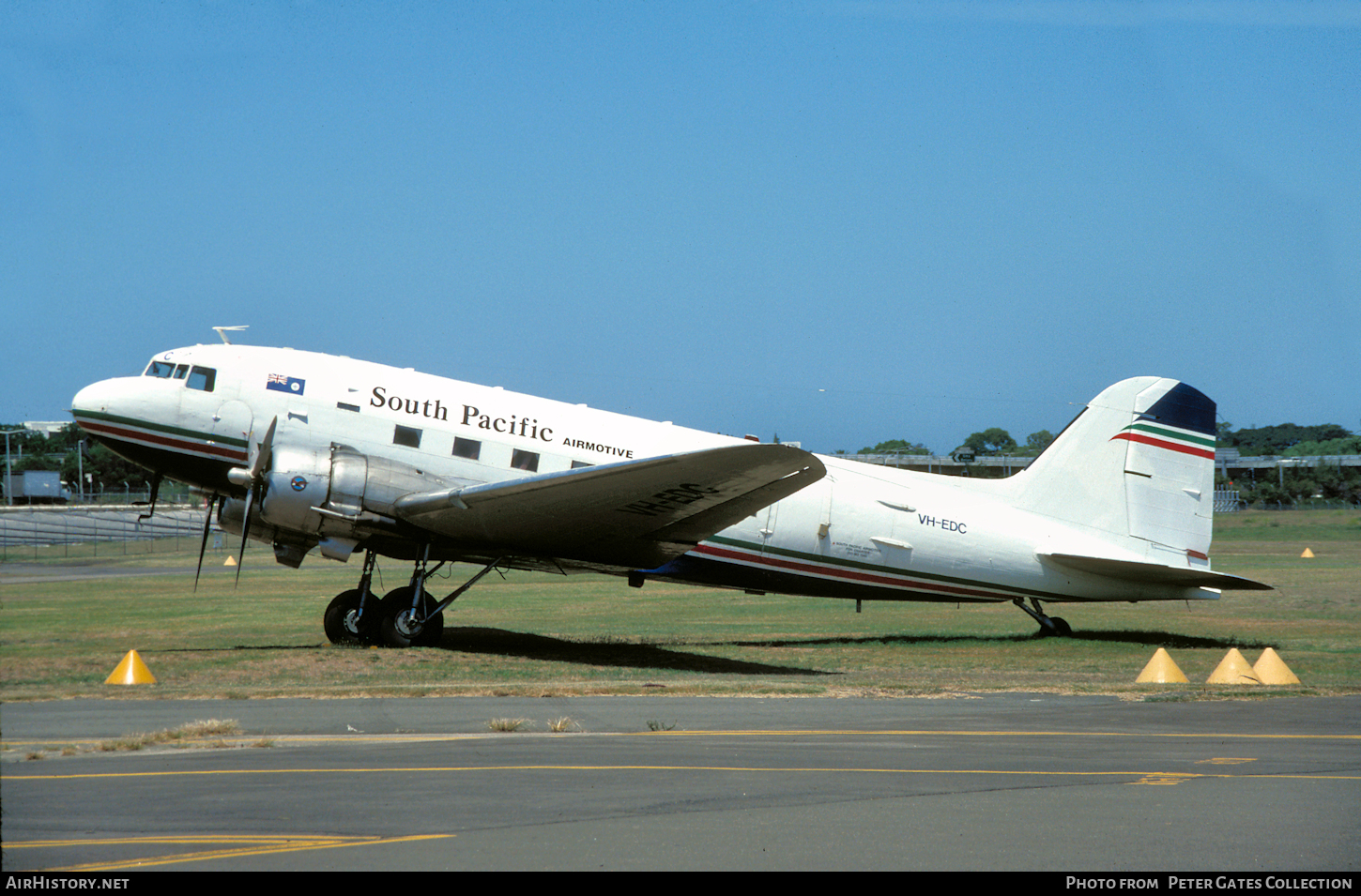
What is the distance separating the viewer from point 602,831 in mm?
6754

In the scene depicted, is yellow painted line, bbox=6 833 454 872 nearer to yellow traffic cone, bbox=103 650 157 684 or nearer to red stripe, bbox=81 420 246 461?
yellow traffic cone, bbox=103 650 157 684

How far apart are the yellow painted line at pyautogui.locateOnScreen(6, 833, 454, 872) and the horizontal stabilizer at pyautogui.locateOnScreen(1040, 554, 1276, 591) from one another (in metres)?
16.1

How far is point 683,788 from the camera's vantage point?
8.17 m

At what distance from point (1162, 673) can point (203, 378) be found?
14.8 m

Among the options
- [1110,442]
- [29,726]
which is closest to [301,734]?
[29,726]

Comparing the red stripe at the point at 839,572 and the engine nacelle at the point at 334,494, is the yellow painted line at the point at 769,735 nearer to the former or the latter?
the engine nacelle at the point at 334,494

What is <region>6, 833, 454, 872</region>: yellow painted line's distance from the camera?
19.4 ft

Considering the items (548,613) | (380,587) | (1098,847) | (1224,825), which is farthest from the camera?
(380,587)

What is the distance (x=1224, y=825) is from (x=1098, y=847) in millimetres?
1147

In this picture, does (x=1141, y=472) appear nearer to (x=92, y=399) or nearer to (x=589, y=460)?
(x=589, y=460)

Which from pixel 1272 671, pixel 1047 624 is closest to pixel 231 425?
Answer: pixel 1047 624

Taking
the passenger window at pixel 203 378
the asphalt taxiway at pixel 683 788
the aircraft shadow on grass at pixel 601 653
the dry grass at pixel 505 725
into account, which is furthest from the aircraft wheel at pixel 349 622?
the dry grass at pixel 505 725

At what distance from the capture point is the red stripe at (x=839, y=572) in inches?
741
